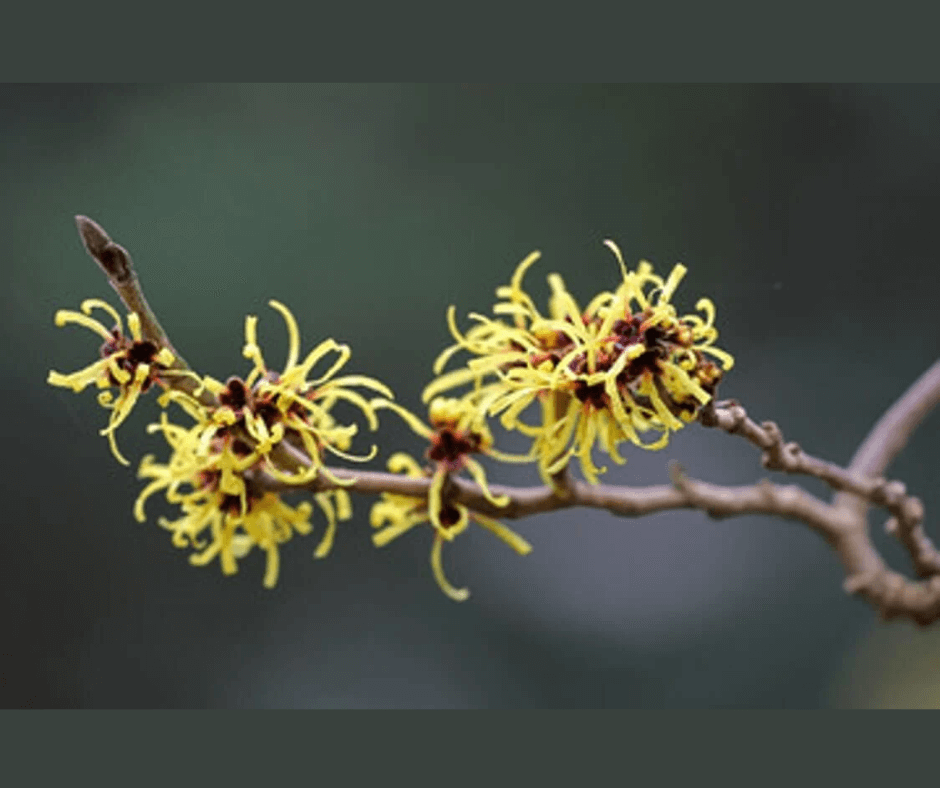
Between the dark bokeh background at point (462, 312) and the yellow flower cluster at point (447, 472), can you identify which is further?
the dark bokeh background at point (462, 312)

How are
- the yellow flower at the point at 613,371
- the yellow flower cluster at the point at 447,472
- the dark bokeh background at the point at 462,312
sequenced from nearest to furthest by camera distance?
the yellow flower at the point at 613,371
the yellow flower cluster at the point at 447,472
the dark bokeh background at the point at 462,312

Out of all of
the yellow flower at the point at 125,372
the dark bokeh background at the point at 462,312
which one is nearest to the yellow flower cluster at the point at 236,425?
the yellow flower at the point at 125,372

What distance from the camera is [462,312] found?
1711 mm

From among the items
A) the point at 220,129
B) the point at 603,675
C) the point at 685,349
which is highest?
the point at 220,129

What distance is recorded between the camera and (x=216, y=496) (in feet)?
2.60

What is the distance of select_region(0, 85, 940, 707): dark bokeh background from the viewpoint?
156 cm

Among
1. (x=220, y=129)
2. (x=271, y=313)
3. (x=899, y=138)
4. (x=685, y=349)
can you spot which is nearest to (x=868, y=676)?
(x=899, y=138)

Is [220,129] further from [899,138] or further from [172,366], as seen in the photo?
[172,366]

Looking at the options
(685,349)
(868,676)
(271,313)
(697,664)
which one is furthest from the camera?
(697,664)

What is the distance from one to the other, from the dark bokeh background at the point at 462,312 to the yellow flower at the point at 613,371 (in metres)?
0.70

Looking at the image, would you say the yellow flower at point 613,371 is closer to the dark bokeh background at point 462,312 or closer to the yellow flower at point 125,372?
the yellow flower at point 125,372

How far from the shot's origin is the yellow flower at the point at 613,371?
70cm

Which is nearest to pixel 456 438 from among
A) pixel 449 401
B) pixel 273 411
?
pixel 449 401

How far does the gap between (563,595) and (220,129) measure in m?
0.79
